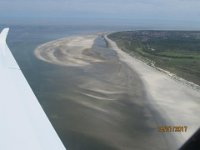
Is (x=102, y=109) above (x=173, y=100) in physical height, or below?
above

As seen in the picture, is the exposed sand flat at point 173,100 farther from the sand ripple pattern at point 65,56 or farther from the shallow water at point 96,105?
the sand ripple pattern at point 65,56

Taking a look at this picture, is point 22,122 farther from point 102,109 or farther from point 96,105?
point 96,105

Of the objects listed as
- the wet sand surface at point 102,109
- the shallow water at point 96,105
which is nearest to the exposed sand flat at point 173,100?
the wet sand surface at point 102,109

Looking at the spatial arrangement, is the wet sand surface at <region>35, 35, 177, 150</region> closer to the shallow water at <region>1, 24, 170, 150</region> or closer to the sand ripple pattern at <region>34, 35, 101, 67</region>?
the shallow water at <region>1, 24, 170, 150</region>

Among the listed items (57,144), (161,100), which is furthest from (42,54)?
(57,144)

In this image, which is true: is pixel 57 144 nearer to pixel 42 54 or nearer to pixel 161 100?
pixel 161 100

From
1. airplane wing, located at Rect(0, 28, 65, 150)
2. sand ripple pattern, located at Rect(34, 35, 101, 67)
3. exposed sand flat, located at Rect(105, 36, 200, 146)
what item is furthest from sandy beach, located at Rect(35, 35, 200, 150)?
airplane wing, located at Rect(0, 28, 65, 150)

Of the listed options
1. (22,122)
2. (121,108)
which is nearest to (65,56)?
(121,108)
